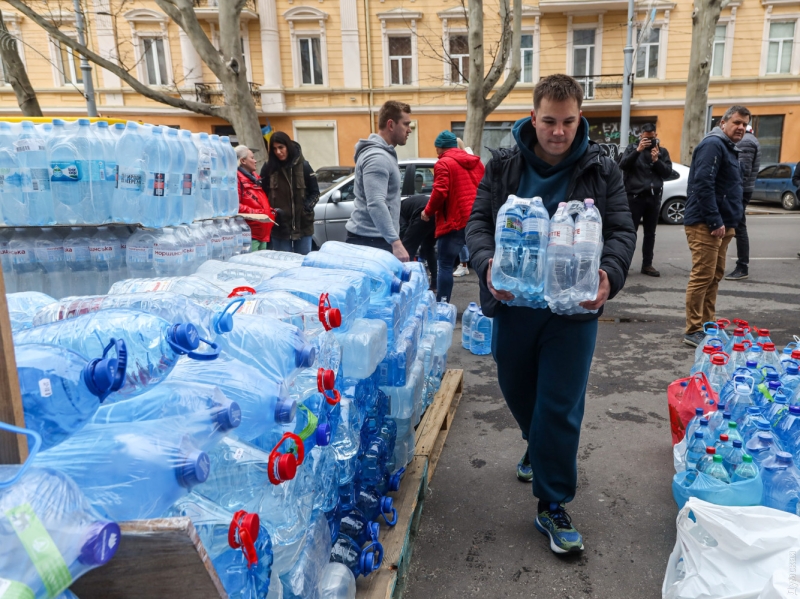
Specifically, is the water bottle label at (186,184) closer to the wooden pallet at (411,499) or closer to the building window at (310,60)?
the wooden pallet at (411,499)

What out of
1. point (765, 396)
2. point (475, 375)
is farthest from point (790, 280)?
point (765, 396)

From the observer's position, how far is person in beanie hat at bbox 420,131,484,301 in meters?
5.98

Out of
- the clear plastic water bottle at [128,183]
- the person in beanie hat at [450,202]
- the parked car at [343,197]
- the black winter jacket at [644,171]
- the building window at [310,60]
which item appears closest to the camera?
the clear plastic water bottle at [128,183]

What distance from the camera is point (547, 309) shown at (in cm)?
250

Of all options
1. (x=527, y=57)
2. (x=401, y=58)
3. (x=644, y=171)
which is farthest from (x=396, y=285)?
(x=527, y=57)

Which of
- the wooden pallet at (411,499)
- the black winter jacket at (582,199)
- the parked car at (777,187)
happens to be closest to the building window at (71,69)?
the parked car at (777,187)

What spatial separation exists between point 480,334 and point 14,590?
4783 millimetres

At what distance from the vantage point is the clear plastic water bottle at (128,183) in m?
2.95

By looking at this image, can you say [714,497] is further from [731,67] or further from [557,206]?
[731,67]

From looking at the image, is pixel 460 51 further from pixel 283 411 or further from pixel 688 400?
pixel 283 411

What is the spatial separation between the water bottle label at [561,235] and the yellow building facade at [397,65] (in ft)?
69.2

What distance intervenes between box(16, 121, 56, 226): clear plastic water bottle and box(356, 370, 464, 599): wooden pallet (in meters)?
2.23

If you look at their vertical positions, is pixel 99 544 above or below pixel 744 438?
above

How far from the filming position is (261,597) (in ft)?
4.95
